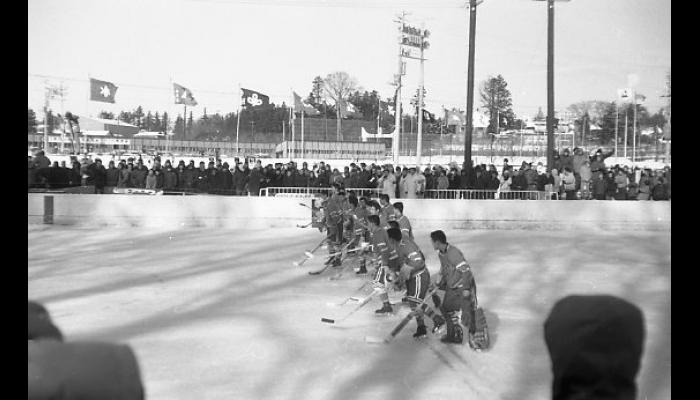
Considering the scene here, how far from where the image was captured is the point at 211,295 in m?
8.95

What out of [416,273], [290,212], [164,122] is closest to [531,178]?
[290,212]

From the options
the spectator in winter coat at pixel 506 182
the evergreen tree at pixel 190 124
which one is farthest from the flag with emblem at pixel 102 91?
the evergreen tree at pixel 190 124

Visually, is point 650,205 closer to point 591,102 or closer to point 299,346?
point 299,346

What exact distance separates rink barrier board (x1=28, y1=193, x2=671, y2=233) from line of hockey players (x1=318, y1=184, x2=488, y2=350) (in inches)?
231

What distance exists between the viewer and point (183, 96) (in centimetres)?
3148

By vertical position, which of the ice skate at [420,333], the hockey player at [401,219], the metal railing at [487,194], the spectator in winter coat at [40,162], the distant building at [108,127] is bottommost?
the ice skate at [420,333]

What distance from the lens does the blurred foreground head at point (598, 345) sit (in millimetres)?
1528

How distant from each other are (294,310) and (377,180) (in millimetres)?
11162

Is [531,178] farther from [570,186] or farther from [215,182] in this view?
[215,182]

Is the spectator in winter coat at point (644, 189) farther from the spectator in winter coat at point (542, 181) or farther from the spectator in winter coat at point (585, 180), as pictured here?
the spectator in winter coat at point (542, 181)

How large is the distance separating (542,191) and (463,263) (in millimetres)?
12259

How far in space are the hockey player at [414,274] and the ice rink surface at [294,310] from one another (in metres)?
0.19

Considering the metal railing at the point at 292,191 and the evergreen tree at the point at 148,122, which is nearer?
the metal railing at the point at 292,191

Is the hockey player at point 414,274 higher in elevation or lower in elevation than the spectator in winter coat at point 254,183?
lower
